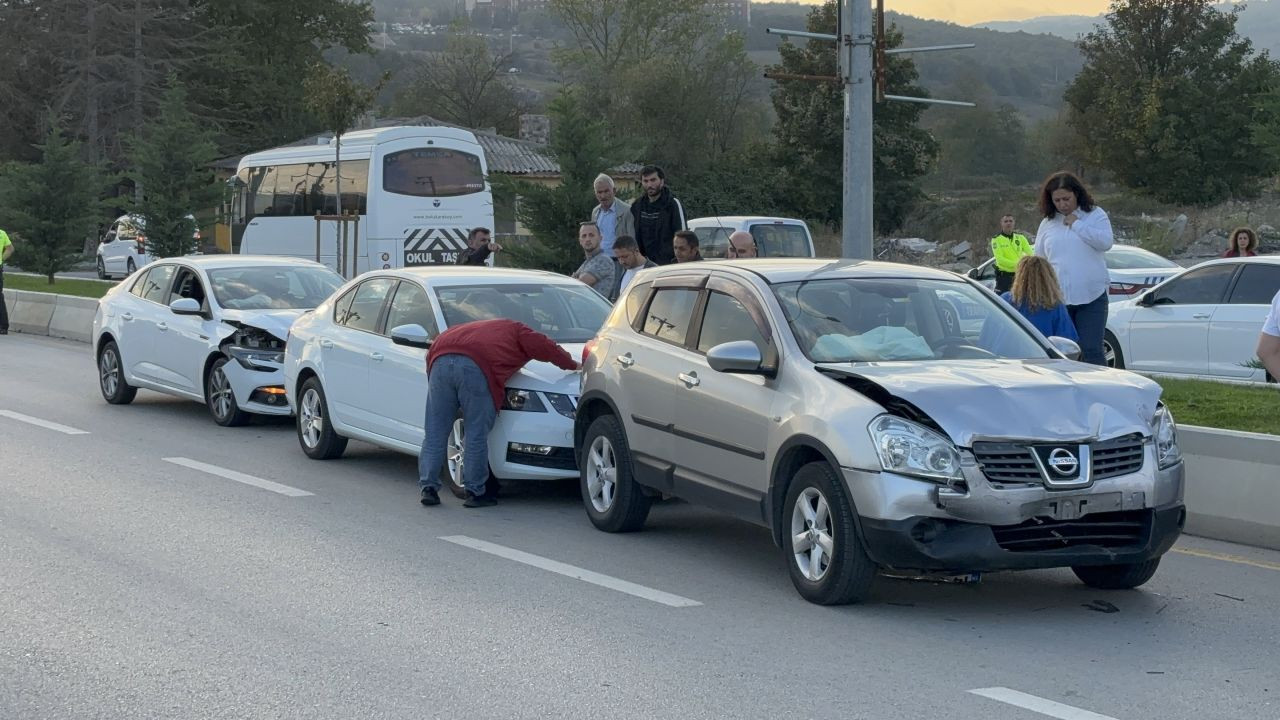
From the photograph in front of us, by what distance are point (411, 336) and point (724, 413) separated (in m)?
3.30

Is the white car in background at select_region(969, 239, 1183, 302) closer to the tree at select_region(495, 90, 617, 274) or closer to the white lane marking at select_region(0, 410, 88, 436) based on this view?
the tree at select_region(495, 90, 617, 274)

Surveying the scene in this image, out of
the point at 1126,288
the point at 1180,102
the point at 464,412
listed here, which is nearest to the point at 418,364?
the point at 464,412

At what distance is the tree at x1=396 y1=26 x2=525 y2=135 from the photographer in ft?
289

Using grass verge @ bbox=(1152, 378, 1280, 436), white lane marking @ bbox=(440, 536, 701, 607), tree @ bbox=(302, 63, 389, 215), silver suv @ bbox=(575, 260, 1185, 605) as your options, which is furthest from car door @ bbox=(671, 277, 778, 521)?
tree @ bbox=(302, 63, 389, 215)

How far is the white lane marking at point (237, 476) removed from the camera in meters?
11.0

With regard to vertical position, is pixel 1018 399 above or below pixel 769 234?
below

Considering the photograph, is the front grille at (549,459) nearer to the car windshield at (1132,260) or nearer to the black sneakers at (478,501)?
the black sneakers at (478,501)

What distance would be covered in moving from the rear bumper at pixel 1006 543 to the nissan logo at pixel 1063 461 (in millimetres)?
227

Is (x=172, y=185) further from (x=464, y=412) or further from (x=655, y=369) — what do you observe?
(x=655, y=369)

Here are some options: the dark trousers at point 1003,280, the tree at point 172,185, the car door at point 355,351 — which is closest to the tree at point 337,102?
the tree at point 172,185

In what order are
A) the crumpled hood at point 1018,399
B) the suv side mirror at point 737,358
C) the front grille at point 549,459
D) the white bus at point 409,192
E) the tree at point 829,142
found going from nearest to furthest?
the crumpled hood at point 1018,399 → the suv side mirror at point 737,358 → the front grille at point 549,459 → the white bus at point 409,192 → the tree at point 829,142

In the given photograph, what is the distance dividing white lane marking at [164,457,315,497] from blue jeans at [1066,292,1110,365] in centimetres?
565

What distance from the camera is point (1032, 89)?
179m

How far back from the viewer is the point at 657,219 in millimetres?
15633
